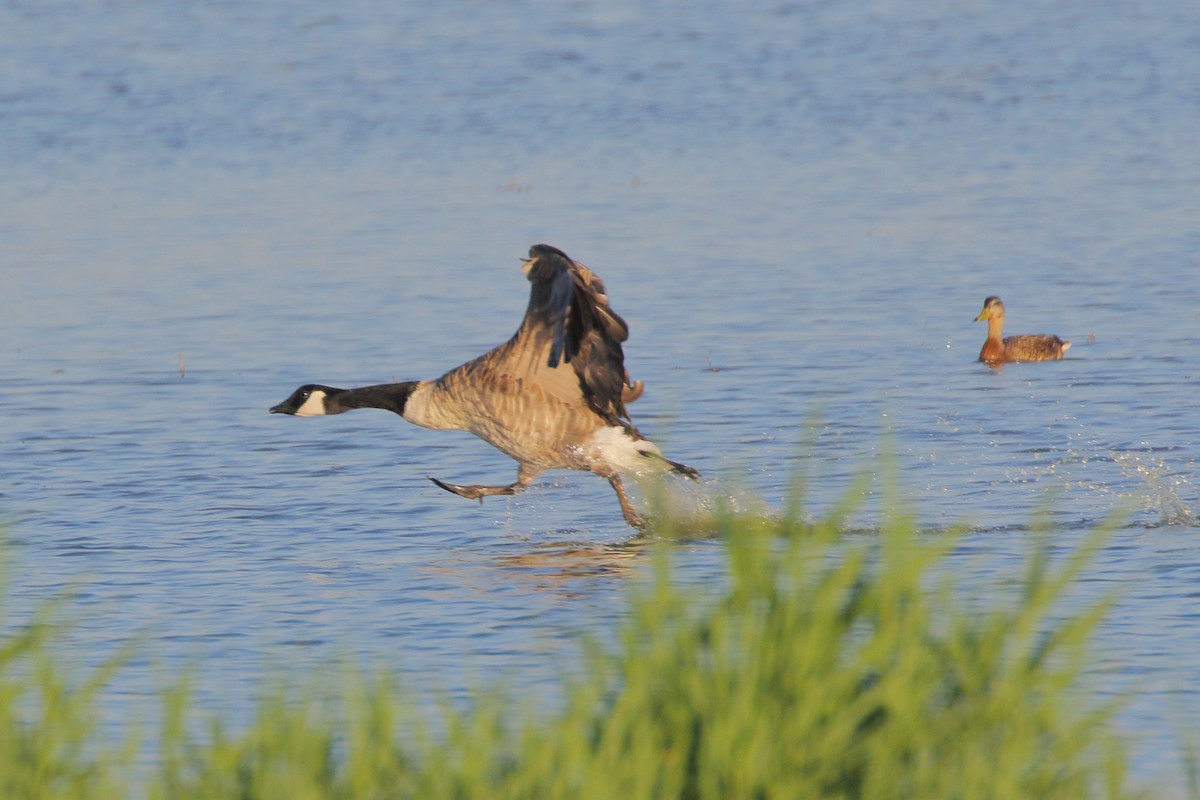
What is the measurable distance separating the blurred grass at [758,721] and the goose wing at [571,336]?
4724mm

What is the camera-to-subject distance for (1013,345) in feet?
45.7

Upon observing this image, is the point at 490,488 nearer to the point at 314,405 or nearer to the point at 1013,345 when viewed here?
the point at 314,405

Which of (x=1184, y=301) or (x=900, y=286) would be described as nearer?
(x=1184, y=301)

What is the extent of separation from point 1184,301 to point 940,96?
13384 millimetres

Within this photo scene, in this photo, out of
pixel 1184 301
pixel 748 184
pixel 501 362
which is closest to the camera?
pixel 501 362

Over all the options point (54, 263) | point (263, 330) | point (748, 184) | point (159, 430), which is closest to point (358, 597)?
point (159, 430)

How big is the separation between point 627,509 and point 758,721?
6.04m

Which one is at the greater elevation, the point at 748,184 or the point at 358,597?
the point at 748,184

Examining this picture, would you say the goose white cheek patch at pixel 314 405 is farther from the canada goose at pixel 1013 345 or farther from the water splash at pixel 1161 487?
the canada goose at pixel 1013 345

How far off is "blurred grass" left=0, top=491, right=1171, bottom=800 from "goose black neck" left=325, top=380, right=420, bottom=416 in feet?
19.8

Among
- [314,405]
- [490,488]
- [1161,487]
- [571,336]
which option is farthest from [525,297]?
[1161,487]

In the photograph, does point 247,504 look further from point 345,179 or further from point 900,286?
point 345,179

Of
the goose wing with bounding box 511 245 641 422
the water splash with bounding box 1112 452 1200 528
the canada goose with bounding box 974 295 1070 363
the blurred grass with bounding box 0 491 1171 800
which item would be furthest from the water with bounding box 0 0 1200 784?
the goose wing with bounding box 511 245 641 422

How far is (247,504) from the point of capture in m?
10.7
